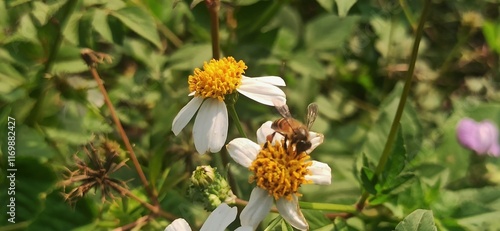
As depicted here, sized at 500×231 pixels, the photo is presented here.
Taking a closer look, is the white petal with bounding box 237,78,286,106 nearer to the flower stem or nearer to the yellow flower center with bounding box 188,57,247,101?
the yellow flower center with bounding box 188,57,247,101

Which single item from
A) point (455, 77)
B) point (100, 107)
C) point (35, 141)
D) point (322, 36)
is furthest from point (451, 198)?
point (455, 77)

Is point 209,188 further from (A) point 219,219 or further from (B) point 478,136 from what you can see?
(B) point 478,136

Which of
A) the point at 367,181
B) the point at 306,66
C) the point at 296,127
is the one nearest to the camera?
the point at 296,127

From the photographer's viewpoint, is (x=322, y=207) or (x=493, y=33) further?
(x=493, y=33)

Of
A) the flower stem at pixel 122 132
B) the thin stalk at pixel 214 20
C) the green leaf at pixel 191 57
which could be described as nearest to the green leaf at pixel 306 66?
the green leaf at pixel 191 57

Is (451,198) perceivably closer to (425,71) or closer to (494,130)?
(494,130)

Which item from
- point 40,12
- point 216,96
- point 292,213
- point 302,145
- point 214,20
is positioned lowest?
point 292,213

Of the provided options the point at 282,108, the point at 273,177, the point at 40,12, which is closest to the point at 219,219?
the point at 273,177
